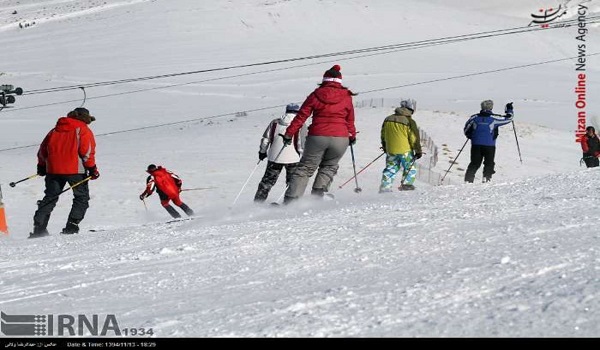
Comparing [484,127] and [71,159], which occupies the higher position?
[484,127]

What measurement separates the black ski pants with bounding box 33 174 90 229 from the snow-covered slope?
0.62 meters

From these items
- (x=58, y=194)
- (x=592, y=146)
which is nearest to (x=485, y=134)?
(x=592, y=146)

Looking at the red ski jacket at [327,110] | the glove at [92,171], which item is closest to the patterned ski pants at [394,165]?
the red ski jacket at [327,110]

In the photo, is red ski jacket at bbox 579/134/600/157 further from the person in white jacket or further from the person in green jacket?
the person in white jacket

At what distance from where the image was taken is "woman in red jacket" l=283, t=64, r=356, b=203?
9.43m

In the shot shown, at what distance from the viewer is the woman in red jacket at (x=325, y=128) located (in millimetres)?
9430

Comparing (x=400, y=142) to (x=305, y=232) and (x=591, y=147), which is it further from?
(x=591, y=147)

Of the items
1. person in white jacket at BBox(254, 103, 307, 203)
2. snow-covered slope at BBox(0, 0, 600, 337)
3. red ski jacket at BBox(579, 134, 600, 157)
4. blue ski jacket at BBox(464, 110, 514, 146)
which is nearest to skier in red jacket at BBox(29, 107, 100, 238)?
snow-covered slope at BBox(0, 0, 600, 337)

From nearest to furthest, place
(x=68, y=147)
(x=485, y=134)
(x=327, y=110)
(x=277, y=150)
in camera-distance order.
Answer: (x=327, y=110)
(x=68, y=147)
(x=277, y=150)
(x=485, y=134)

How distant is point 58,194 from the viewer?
409 inches

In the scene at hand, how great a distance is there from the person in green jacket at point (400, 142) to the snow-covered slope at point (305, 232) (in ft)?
2.98

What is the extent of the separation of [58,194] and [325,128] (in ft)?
10.8
